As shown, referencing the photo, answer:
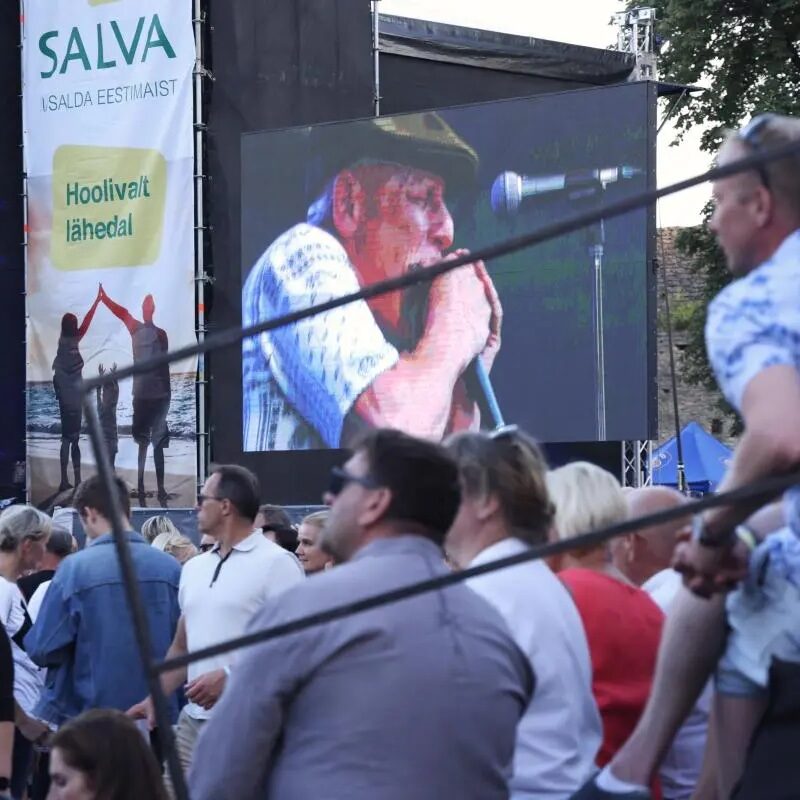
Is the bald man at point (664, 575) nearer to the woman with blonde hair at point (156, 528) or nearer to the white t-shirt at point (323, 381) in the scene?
the woman with blonde hair at point (156, 528)

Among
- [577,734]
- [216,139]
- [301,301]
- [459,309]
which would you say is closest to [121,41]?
[216,139]

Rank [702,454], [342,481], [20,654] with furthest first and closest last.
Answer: [20,654], [702,454], [342,481]

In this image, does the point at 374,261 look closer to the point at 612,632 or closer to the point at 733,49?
the point at 612,632

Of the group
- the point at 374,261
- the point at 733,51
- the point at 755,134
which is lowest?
the point at 755,134

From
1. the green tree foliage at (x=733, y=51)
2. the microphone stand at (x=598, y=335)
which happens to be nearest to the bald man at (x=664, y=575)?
the microphone stand at (x=598, y=335)

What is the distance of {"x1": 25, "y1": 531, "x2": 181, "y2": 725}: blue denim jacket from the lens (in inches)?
200

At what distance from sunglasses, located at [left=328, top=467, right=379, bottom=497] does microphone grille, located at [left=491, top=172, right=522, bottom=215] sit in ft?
28.9

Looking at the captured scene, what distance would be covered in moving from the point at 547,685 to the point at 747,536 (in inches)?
35.3

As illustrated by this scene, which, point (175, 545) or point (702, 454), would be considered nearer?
point (702, 454)

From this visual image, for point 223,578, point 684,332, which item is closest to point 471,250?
point 223,578

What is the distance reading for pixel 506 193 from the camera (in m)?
11.0

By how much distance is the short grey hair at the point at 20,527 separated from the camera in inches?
226

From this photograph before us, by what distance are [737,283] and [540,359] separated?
351 inches

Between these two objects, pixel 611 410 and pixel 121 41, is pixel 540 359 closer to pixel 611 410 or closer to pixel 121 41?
pixel 611 410
